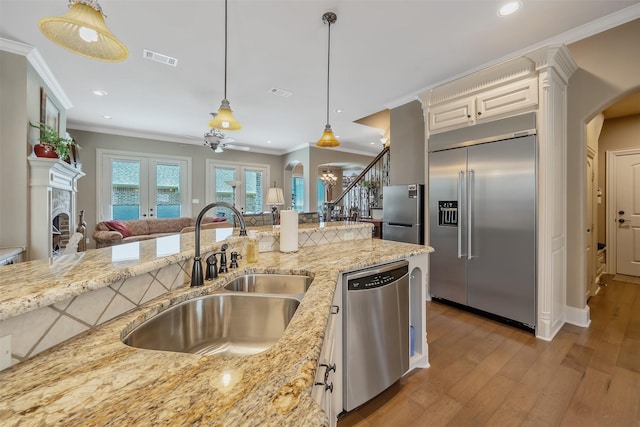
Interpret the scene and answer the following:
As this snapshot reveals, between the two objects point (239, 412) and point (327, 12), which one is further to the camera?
point (327, 12)

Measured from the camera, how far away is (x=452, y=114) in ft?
9.89

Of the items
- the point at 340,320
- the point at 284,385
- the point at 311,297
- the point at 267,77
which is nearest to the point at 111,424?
the point at 284,385

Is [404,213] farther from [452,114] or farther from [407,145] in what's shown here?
[452,114]

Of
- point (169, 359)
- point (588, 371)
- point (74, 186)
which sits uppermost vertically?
point (74, 186)

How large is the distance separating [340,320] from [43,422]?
3.94ft

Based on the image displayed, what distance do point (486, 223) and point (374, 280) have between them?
5.94ft

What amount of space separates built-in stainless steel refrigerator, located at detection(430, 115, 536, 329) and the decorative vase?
14.7 feet

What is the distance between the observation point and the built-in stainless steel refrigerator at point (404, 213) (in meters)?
3.43

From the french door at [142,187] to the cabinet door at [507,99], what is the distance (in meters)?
6.66

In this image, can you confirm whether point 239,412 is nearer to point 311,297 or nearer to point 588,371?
point 311,297

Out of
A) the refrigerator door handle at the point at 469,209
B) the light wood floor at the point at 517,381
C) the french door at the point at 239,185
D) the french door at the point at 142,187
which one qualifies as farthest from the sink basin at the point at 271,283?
the french door at the point at 142,187

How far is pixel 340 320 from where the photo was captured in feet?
4.84

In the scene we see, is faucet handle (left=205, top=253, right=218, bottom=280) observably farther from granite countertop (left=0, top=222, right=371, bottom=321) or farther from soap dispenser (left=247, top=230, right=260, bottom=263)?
soap dispenser (left=247, top=230, right=260, bottom=263)

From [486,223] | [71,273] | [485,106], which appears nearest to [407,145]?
[485,106]
